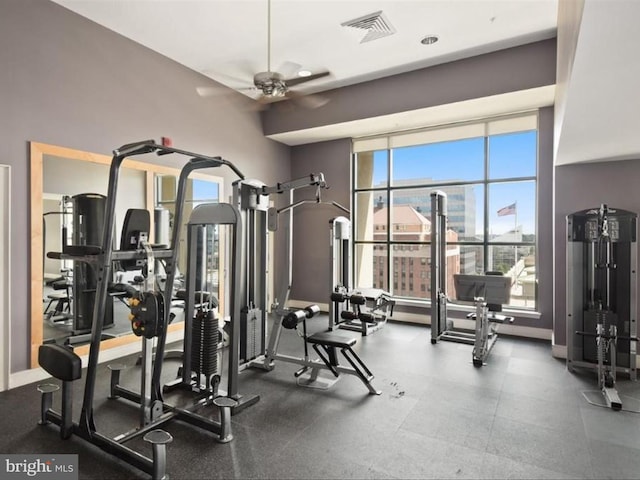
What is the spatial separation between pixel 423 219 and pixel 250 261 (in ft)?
11.7

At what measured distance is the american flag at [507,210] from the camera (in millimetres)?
5589

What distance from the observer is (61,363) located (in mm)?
2516

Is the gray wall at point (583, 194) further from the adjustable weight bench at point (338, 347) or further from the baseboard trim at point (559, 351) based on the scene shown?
the adjustable weight bench at point (338, 347)

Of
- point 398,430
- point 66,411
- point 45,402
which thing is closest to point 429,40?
point 398,430

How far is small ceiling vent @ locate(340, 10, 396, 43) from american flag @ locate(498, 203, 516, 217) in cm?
301

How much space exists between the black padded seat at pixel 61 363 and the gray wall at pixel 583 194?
16.1 feet

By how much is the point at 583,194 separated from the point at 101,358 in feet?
19.2

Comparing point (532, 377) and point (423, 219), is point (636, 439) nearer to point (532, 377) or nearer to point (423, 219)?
point (532, 377)

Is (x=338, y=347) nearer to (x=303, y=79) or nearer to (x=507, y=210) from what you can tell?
Answer: (x=507, y=210)

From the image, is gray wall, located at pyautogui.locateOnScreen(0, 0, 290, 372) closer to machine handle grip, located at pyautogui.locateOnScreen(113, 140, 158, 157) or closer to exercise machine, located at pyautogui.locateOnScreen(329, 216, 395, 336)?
machine handle grip, located at pyautogui.locateOnScreen(113, 140, 158, 157)

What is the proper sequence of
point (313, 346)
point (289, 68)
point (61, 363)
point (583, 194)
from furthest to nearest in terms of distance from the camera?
1. point (289, 68)
2. point (583, 194)
3. point (313, 346)
4. point (61, 363)

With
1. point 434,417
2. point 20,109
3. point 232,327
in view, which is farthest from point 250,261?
point 20,109

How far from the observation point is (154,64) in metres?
4.83

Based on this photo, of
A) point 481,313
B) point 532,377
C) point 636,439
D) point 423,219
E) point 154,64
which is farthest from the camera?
point 423,219
